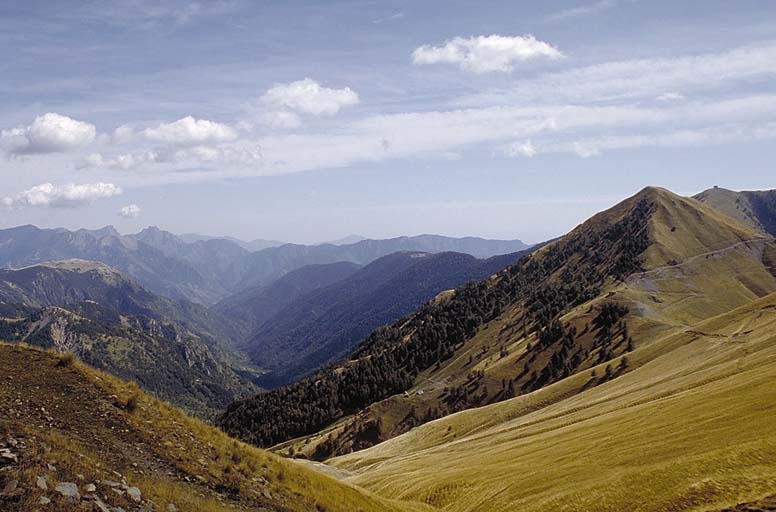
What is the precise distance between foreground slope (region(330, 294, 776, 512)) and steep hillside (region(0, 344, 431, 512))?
15.1 meters

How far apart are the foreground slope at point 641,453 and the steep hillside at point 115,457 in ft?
49.5

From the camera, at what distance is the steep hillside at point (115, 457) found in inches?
723

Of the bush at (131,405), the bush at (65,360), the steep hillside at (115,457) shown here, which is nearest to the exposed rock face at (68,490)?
the steep hillside at (115,457)

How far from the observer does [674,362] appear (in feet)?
297

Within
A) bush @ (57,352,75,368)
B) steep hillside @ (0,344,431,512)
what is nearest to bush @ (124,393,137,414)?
steep hillside @ (0,344,431,512)

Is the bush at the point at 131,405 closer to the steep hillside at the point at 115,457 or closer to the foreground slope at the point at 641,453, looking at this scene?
the steep hillside at the point at 115,457

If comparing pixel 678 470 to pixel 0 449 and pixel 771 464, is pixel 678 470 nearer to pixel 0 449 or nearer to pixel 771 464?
pixel 771 464

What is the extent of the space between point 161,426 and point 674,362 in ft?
294

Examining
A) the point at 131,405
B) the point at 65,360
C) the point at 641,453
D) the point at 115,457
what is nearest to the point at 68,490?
the point at 115,457

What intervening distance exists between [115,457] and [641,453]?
35.0 meters

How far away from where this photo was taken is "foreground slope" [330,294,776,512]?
29328 mm

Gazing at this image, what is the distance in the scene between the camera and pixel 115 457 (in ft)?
72.3

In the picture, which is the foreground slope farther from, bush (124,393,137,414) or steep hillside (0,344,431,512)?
bush (124,393,137,414)

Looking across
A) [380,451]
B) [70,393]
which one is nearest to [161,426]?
[70,393]
